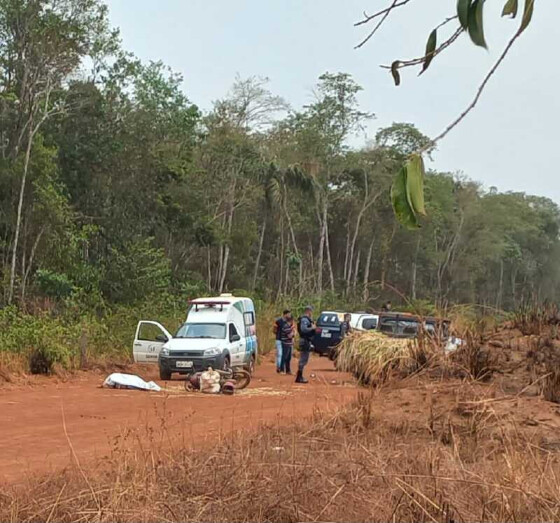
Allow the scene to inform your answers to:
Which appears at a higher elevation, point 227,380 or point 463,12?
point 463,12

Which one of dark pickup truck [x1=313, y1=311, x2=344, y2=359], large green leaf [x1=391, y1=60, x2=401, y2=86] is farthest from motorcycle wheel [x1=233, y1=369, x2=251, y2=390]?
large green leaf [x1=391, y1=60, x2=401, y2=86]

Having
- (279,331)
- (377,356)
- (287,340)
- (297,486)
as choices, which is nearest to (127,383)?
(377,356)

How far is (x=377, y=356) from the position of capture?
53.9 feet

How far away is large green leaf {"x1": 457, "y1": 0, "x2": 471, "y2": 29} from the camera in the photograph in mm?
2436

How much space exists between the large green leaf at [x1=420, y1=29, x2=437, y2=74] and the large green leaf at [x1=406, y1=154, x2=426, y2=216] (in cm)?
33

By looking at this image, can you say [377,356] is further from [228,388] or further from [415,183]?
[415,183]

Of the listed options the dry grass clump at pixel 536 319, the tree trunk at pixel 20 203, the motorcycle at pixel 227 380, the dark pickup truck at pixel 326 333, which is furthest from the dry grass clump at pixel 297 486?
the tree trunk at pixel 20 203

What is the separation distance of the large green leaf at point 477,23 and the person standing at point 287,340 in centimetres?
1965

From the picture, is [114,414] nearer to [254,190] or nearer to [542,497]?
[542,497]

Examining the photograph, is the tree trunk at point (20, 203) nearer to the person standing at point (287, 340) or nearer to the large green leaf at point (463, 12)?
the person standing at point (287, 340)

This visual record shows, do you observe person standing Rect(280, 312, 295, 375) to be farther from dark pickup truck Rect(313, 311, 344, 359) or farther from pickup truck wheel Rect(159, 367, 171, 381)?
dark pickup truck Rect(313, 311, 344, 359)

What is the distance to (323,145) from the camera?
4944 cm

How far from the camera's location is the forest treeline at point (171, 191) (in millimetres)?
32969

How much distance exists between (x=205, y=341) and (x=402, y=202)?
1848cm
